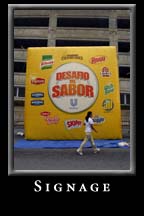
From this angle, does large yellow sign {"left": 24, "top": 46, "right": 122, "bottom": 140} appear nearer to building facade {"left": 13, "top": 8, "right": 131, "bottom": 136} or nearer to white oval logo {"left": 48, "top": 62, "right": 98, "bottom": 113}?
white oval logo {"left": 48, "top": 62, "right": 98, "bottom": 113}

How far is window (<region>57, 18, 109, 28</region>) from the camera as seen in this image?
24359 mm

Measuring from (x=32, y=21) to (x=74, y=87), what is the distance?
14383 millimetres

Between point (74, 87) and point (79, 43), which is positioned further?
point (79, 43)

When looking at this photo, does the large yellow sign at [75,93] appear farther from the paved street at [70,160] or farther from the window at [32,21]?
the window at [32,21]

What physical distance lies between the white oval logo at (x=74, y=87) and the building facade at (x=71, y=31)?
1270 cm

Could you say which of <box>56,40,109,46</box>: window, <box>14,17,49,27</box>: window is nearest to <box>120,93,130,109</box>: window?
<box>56,40,109,46</box>: window

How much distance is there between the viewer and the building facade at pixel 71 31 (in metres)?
24.0

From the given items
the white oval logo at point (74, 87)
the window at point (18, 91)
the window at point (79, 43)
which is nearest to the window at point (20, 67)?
the window at point (18, 91)

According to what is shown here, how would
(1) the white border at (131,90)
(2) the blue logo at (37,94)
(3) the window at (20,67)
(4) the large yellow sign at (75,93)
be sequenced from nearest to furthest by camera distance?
(1) the white border at (131,90), (4) the large yellow sign at (75,93), (2) the blue logo at (37,94), (3) the window at (20,67)

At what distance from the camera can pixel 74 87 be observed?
1125 cm

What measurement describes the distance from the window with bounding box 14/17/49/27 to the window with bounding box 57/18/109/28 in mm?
1033

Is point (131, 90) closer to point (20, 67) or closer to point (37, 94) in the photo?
point (37, 94)

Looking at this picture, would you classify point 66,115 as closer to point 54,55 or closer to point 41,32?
point 54,55

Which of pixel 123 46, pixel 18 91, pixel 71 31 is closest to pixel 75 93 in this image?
pixel 18 91
